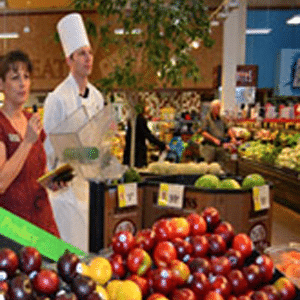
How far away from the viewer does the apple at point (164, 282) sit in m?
1.19

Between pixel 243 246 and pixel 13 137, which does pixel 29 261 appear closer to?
pixel 243 246

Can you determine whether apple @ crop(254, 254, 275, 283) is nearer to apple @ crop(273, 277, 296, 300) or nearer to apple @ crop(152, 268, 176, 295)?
apple @ crop(273, 277, 296, 300)

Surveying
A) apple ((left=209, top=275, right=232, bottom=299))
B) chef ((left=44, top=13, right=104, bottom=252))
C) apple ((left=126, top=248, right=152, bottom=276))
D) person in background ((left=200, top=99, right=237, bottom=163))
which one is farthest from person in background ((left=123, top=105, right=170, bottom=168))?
apple ((left=209, top=275, right=232, bottom=299))

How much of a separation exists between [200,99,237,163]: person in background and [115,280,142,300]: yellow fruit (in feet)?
23.7

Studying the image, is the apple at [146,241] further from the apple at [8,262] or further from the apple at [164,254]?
the apple at [8,262]

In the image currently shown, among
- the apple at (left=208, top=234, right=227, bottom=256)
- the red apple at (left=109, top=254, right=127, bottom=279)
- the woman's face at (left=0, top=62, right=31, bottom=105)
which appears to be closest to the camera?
the red apple at (left=109, top=254, right=127, bottom=279)

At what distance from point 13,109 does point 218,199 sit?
4.76 ft

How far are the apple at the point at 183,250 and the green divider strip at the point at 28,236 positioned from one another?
0.36m

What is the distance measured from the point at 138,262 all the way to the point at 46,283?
357 millimetres

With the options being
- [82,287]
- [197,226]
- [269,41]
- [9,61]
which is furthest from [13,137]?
[269,41]

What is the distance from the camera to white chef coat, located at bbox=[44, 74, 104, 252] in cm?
291

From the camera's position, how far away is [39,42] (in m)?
13.0

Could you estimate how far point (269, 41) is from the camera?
1333cm

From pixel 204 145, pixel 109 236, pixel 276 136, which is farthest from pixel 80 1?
pixel 204 145
